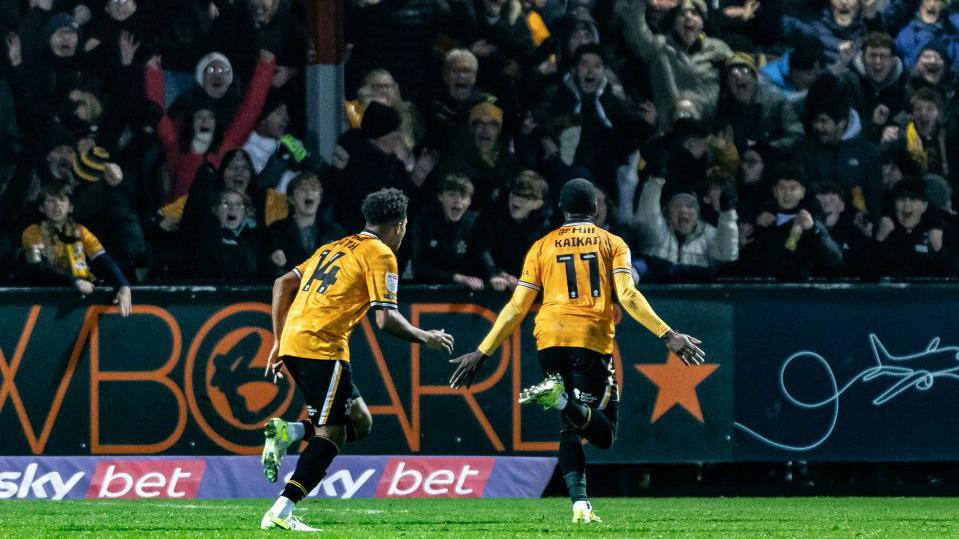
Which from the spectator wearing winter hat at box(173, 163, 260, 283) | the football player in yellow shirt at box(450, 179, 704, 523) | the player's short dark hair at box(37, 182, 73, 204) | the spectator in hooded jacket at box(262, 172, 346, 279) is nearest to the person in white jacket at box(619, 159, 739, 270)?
the spectator in hooded jacket at box(262, 172, 346, 279)

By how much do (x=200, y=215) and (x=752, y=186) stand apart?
14.7 ft

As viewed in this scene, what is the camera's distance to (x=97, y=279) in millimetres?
12289

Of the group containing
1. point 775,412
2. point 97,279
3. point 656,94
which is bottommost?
point 775,412

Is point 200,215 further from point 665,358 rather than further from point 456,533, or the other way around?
point 456,533

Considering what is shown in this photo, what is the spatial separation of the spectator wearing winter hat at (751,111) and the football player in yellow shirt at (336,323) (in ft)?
17.7

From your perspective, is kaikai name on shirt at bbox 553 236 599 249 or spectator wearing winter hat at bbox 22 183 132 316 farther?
spectator wearing winter hat at bbox 22 183 132 316

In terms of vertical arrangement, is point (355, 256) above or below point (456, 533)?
above

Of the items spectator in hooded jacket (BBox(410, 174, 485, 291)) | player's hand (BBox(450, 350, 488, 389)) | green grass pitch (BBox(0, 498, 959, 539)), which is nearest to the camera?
green grass pitch (BBox(0, 498, 959, 539))

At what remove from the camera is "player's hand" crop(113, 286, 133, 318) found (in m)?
12.1

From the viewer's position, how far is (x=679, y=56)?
43.7 ft

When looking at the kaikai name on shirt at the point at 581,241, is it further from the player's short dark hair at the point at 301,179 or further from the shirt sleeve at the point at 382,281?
the player's short dark hair at the point at 301,179

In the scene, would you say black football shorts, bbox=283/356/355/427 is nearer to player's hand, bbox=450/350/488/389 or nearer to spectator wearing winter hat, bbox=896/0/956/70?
player's hand, bbox=450/350/488/389

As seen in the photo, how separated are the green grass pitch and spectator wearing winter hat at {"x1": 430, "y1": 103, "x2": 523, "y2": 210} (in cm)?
251

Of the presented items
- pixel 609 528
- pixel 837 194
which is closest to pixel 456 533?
pixel 609 528
